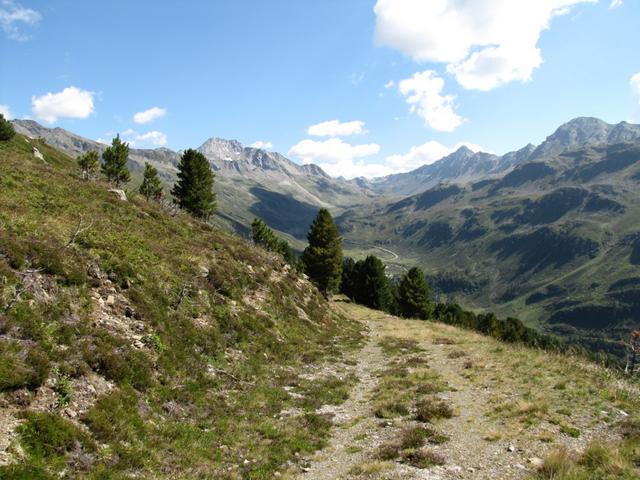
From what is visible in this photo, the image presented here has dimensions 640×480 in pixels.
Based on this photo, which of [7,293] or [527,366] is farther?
[527,366]

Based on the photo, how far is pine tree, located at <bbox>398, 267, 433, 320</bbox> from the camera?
79.7 m

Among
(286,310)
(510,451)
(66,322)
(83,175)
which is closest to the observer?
(510,451)

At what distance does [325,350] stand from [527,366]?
13.7m

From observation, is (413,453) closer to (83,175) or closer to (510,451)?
(510,451)

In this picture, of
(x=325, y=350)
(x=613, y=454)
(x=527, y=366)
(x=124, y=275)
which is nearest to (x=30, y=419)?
(x=124, y=275)

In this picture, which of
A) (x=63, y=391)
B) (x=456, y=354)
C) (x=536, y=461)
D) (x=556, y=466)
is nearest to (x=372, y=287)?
(x=456, y=354)

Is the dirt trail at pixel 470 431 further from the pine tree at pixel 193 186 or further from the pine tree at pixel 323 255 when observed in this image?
the pine tree at pixel 193 186

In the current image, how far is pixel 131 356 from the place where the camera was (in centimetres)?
1548

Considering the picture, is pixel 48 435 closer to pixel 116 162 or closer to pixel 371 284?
pixel 116 162

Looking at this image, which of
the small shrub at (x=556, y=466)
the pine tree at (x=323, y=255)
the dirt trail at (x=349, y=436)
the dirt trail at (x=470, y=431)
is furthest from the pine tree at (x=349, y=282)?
the small shrub at (x=556, y=466)

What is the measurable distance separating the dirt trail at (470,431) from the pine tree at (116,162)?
57.3 m

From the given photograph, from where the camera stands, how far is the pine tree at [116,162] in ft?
214

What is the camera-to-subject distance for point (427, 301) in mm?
80625

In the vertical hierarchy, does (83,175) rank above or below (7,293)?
above
